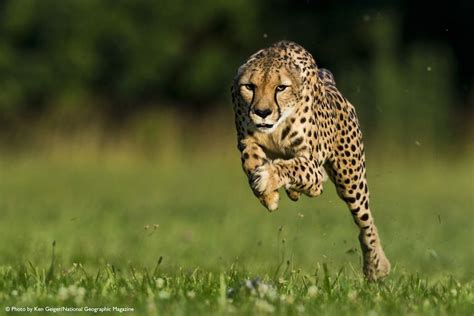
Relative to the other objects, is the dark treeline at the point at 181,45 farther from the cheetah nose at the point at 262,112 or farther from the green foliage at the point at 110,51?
the cheetah nose at the point at 262,112

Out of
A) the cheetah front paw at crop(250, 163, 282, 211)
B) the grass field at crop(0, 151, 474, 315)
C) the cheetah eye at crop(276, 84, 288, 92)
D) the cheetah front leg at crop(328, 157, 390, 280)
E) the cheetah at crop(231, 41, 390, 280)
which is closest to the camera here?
the grass field at crop(0, 151, 474, 315)

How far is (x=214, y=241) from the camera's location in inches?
365

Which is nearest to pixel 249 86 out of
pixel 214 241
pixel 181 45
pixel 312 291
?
pixel 312 291

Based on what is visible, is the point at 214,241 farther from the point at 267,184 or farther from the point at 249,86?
the point at 267,184

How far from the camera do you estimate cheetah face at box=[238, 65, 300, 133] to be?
5059 mm

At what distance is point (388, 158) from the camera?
19000 mm

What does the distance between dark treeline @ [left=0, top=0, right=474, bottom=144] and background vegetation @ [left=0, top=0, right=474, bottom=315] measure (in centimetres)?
4

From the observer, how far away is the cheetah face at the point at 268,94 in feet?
16.6

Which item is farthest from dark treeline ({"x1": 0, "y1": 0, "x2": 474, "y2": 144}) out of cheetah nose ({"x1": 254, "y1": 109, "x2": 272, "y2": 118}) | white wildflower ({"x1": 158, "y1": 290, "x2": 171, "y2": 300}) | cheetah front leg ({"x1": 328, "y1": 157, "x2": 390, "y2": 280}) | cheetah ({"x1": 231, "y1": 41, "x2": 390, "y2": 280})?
white wildflower ({"x1": 158, "y1": 290, "x2": 171, "y2": 300})

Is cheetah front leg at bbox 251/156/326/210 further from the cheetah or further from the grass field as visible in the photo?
the grass field

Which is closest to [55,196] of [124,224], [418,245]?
[124,224]

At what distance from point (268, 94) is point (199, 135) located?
18.1 metres

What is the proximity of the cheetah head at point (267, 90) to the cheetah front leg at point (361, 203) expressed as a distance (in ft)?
2.81

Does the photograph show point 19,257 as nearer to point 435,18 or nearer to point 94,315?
point 94,315
